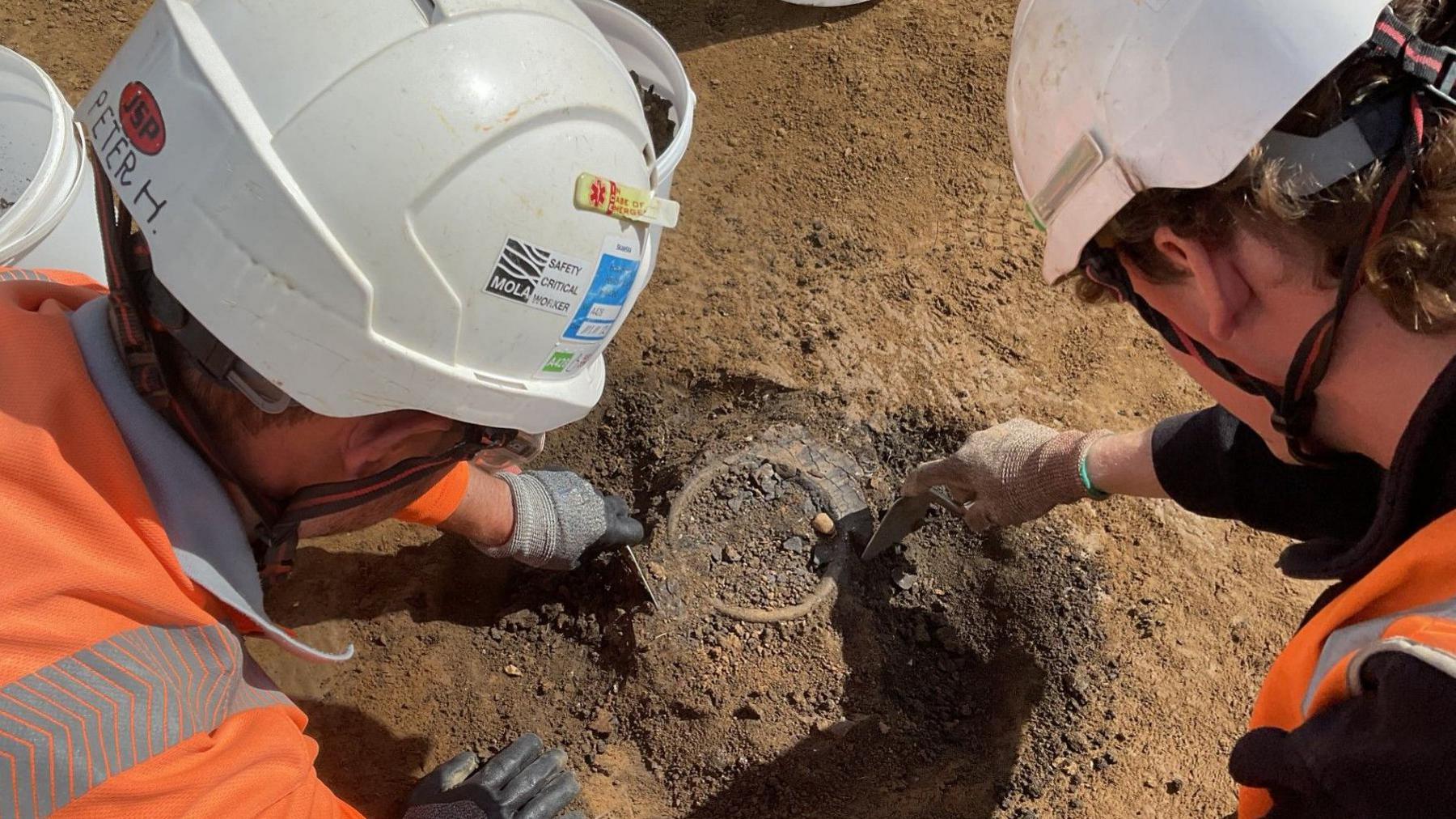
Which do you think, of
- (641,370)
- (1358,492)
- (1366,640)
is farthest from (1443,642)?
(641,370)

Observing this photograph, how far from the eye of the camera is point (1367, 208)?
1137mm

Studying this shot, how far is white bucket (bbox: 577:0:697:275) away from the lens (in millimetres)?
1826

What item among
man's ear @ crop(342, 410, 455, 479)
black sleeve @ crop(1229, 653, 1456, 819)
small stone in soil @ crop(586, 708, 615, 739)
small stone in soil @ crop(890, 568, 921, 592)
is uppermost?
black sleeve @ crop(1229, 653, 1456, 819)

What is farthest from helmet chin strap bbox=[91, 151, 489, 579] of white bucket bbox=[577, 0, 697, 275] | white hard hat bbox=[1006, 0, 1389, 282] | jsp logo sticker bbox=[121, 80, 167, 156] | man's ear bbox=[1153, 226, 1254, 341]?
man's ear bbox=[1153, 226, 1254, 341]

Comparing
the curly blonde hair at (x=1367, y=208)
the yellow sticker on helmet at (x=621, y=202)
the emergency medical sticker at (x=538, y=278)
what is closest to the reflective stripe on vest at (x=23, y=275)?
the emergency medical sticker at (x=538, y=278)

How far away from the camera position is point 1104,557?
2732mm

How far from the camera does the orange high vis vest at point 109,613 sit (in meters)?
1.22

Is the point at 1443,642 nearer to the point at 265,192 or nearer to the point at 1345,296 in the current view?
the point at 1345,296

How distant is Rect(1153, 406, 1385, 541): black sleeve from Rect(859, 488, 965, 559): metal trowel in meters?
0.64

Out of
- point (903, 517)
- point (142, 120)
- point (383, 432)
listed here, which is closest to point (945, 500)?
point (903, 517)

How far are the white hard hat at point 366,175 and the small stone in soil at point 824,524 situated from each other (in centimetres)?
158

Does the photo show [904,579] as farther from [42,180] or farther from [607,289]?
[42,180]

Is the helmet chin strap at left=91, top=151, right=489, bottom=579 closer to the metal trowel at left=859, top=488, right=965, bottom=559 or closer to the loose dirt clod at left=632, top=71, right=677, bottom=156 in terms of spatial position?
the loose dirt clod at left=632, top=71, right=677, bottom=156

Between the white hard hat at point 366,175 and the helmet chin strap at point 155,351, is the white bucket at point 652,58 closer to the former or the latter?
the white hard hat at point 366,175
